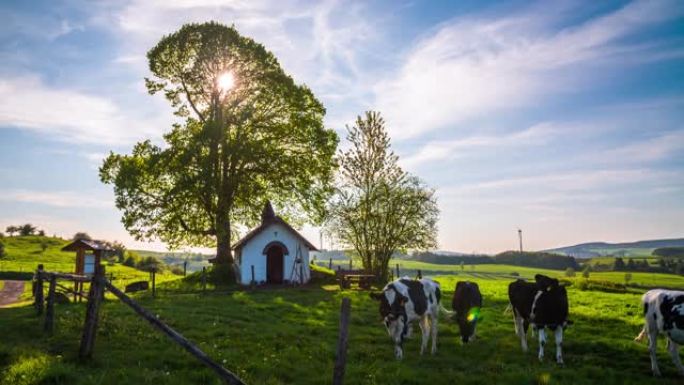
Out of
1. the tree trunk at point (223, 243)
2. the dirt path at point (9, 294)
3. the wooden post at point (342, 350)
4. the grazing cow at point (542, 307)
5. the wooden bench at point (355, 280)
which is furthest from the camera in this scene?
the tree trunk at point (223, 243)

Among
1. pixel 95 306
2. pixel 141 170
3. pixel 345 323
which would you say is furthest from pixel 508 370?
pixel 141 170

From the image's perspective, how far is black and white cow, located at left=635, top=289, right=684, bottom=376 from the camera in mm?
10492

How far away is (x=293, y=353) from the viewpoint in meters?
11.7

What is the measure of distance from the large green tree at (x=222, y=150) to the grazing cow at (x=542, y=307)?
2432cm

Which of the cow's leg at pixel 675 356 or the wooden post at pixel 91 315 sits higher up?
the wooden post at pixel 91 315

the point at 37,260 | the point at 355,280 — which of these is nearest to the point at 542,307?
the point at 355,280

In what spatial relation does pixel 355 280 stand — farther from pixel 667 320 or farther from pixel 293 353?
pixel 667 320

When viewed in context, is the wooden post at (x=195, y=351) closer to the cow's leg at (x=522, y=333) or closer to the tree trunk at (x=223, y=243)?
the cow's leg at (x=522, y=333)

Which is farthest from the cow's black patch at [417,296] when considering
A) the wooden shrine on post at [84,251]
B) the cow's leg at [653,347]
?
the wooden shrine on post at [84,251]

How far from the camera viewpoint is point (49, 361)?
9.27 meters

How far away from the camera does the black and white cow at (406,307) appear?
39.5ft

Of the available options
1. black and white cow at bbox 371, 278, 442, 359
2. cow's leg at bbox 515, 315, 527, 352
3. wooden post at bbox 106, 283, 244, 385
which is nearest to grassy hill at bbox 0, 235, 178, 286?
black and white cow at bbox 371, 278, 442, 359

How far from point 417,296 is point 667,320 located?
19.6 ft

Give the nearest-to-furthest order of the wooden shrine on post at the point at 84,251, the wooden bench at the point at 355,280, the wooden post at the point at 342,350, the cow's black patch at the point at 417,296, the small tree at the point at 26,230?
1. the wooden post at the point at 342,350
2. the cow's black patch at the point at 417,296
3. the wooden shrine on post at the point at 84,251
4. the wooden bench at the point at 355,280
5. the small tree at the point at 26,230
